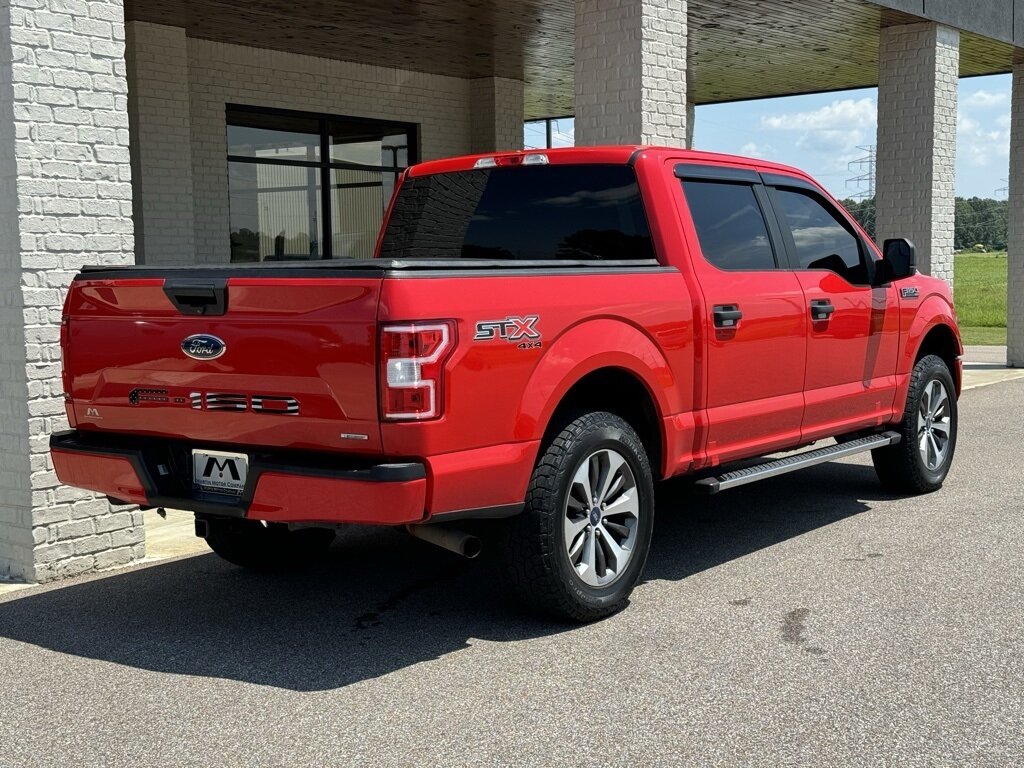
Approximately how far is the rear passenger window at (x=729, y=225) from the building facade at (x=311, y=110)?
3047mm

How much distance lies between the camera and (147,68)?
13320mm

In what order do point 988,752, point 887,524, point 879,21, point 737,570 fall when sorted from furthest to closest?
point 879,21 → point 887,524 → point 737,570 → point 988,752

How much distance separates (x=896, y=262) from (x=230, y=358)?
167 inches

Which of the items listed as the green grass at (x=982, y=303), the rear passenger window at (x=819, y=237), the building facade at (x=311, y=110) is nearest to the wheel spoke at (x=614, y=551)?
the rear passenger window at (x=819, y=237)

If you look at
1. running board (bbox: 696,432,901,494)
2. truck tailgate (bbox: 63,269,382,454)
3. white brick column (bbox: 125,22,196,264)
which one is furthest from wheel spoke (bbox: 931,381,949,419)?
white brick column (bbox: 125,22,196,264)

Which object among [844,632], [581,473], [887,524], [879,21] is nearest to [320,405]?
[581,473]

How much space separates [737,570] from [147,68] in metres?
9.92

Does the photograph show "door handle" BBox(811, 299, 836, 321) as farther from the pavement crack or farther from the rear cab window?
the pavement crack

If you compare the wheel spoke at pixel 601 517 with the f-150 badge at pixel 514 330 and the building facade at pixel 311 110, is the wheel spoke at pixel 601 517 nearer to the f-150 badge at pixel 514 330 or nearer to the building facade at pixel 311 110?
the f-150 badge at pixel 514 330

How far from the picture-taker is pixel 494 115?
18203 mm

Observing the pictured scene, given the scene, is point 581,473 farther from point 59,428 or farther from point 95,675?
point 59,428

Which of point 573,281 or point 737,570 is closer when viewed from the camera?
point 573,281

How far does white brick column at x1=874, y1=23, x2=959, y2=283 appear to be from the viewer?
49.0 feet

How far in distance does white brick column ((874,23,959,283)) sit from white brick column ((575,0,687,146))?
226 inches
